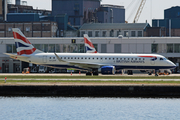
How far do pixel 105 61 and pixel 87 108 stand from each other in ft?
107

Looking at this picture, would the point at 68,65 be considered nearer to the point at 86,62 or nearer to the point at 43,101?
the point at 86,62

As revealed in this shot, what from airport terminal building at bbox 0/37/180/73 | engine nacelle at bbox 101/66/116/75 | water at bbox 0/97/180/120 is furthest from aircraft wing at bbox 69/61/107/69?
water at bbox 0/97/180/120

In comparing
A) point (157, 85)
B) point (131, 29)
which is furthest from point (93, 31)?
point (157, 85)

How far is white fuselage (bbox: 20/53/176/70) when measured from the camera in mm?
65562

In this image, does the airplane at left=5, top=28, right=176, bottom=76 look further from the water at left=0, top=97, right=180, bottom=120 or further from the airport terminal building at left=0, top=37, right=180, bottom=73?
the water at left=0, top=97, right=180, bottom=120

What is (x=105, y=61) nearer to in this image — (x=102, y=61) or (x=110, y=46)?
(x=102, y=61)

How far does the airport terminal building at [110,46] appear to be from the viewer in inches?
3410

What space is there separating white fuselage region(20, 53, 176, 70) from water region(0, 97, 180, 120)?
25.9m

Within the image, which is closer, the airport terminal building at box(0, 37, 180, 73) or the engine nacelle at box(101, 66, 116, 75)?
the engine nacelle at box(101, 66, 116, 75)

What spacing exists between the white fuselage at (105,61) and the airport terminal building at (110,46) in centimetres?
2018

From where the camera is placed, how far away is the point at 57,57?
63.1 m

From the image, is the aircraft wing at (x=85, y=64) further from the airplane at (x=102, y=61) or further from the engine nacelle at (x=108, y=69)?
the engine nacelle at (x=108, y=69)

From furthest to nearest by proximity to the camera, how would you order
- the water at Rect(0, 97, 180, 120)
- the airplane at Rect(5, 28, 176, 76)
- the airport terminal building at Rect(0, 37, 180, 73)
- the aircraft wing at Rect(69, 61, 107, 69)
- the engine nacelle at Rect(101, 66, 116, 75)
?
the airport terminal building at Rect(0, 37, 180, 73) → the airplane at Rect(5, 28, 176, 76) → the aircraft wing at Rect(69, 61, 107, 69) → the engine nacelle at Rect(101, 66, 116, 75) → the water at Rect(0, 97, 180, 120)

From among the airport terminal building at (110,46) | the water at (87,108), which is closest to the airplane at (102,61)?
the airport terminal building at (110,46)
